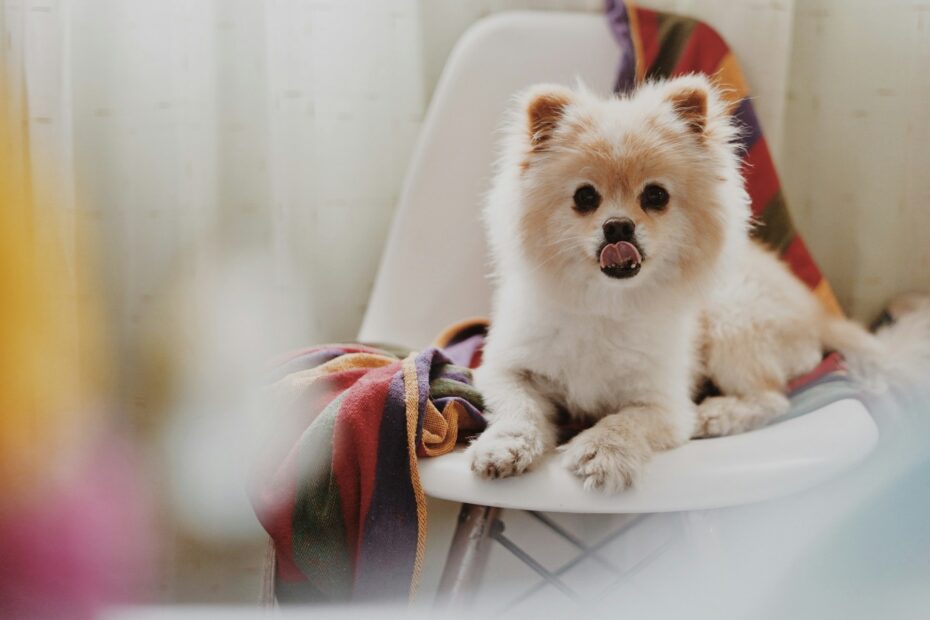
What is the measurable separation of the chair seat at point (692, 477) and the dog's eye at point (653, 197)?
35 cm

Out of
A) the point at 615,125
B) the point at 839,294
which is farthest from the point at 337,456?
the point at 839,294

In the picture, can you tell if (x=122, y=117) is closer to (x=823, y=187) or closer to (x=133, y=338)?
(x=133, y=338)

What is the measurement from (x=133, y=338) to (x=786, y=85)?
1.58m

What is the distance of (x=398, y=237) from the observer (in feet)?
5.50

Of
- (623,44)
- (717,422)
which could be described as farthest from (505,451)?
(623,44)

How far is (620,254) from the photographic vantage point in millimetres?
1125

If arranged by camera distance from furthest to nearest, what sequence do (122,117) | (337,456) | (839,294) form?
(839,294) < (122,117) < (337,456)

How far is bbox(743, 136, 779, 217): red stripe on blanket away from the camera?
1637 millimetres

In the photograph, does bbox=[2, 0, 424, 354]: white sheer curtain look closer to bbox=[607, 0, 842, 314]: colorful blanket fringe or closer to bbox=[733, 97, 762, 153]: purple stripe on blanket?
bbox=[607, 0, 842, 314]: colorful blanket fringe

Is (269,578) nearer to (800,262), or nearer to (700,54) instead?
(800,262)

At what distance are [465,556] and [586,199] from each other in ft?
2.06

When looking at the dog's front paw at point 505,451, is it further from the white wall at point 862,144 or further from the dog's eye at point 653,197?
the white wall at point 862,144

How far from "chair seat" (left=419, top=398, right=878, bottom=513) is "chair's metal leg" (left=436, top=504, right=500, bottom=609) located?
0.26 metres

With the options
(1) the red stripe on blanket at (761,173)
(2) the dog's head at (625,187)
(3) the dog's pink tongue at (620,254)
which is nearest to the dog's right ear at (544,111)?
(2) the dog's head at (625,187)
